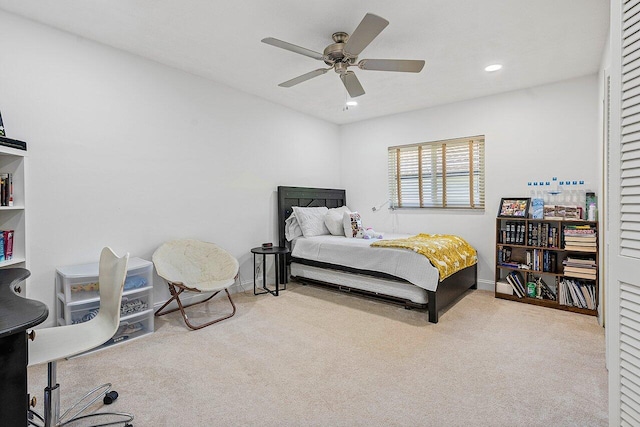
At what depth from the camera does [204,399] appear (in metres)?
1.89

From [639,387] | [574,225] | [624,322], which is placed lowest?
[639,387]

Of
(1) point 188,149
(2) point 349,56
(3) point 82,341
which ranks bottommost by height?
(3) point 82,341

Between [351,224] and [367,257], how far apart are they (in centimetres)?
79

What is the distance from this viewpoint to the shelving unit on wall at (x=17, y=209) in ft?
7.17

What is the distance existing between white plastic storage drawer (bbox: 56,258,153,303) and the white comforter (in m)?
1.94

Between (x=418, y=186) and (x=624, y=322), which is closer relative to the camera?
(x=624, y=322)

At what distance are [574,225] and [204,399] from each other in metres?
3.87

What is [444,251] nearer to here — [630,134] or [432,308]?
[432,308]

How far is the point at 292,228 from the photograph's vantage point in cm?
445

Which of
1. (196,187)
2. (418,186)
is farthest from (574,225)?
(196,187)

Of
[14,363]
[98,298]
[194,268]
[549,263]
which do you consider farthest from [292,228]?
[14,363]

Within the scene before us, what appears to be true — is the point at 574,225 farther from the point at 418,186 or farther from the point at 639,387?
the point at 639,387

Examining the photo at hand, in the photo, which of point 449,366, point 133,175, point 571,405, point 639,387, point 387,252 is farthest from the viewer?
point 387,252

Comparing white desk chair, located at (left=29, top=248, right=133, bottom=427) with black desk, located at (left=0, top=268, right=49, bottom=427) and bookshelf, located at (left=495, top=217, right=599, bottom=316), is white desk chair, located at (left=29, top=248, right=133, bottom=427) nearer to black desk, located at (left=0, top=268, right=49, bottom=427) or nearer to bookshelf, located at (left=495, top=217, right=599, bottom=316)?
black desk, located at (left=0, top=268, right=49, bottom=427)
